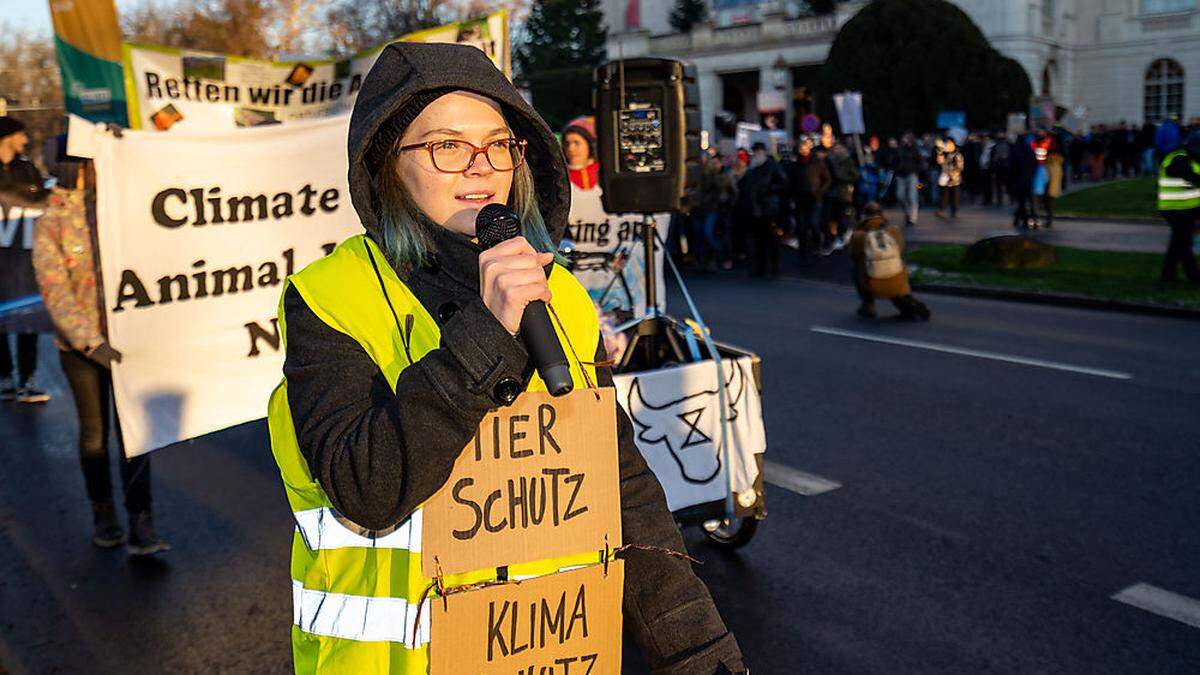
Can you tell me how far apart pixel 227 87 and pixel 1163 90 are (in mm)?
47355

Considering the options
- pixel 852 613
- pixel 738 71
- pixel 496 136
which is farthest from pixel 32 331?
pixel 738 71

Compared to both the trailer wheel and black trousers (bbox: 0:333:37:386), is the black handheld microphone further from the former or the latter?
black trousers (bbox: 0:333:37:386)

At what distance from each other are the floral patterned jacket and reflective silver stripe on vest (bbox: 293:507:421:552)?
341 cm

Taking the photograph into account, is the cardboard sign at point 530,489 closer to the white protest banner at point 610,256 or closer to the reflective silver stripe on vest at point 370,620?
the reflective silver stripe on vest at point 370,620

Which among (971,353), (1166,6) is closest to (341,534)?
(971,353)

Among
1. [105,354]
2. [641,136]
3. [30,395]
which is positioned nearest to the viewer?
[105,354]

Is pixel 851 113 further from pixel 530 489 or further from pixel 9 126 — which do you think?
pixel 530 489

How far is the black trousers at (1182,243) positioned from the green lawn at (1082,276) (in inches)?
6.2

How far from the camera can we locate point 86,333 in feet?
15.0

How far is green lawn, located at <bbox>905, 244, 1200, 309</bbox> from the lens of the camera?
11.4 m

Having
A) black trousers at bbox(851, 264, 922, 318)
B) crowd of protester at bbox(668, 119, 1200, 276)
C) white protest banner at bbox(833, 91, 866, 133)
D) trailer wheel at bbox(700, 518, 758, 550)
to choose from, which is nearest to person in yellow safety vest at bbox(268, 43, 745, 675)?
trailer wheel at bbox(700, 518, 758, 550)

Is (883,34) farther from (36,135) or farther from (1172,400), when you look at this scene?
(36,135)

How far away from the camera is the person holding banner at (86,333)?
15.0ft

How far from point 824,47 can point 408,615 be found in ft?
159
